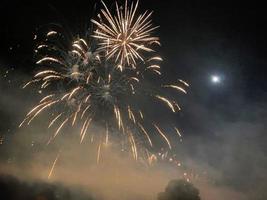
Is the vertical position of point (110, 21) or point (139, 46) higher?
point (110, 21)

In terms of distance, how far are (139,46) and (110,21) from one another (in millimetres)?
6969

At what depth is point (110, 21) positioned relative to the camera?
1192 inches

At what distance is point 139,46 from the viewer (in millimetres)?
30188
